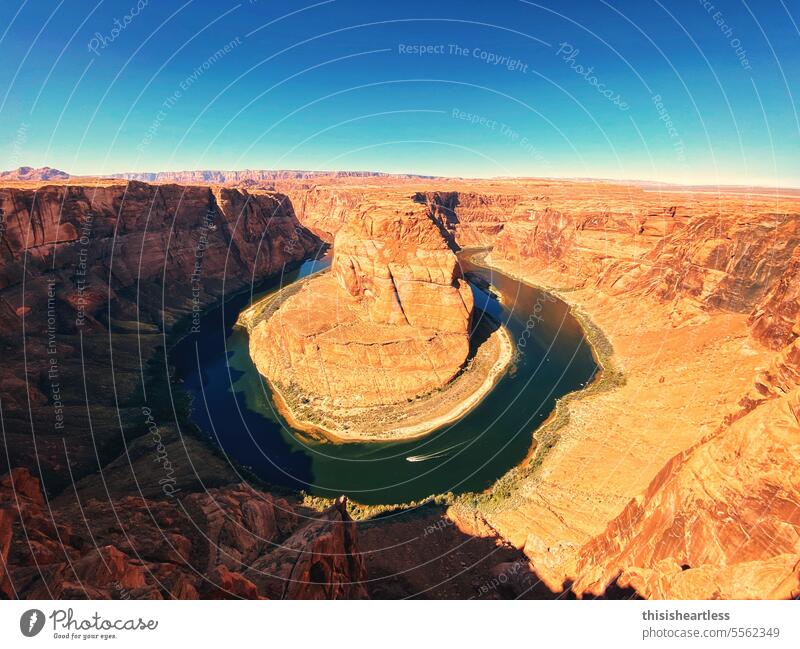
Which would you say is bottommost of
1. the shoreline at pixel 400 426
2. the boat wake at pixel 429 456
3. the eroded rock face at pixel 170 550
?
the boat wake at pixel 429 456

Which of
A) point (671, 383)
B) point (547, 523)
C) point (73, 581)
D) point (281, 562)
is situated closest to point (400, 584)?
point (281, 562)

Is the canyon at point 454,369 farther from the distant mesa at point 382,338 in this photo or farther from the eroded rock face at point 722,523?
the distant mesa at point 382,338

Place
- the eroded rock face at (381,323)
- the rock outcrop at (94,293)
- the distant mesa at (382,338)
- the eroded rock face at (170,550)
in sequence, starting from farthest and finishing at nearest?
the eroded rock face at (381,323), the distant mesa at (382,338), the rock outcrop at (94,293), the eroded rock face at (170,550)

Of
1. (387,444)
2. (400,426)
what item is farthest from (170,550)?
(400,426)

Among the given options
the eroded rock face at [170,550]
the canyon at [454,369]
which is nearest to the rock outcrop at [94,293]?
the canyon at [454,369]

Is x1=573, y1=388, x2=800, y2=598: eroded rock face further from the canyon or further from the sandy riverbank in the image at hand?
the sandy riverbank

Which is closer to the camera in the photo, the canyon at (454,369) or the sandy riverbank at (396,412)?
the canyon at (454,369)
